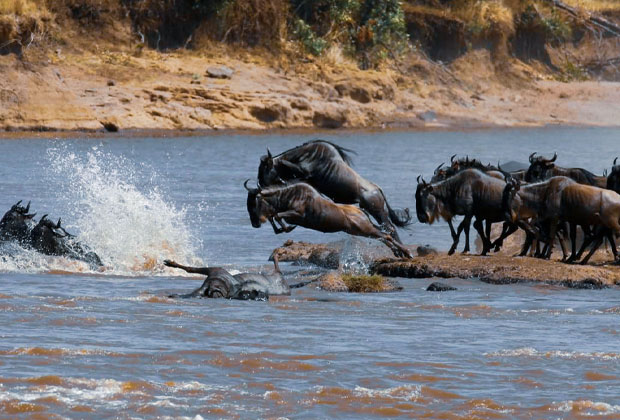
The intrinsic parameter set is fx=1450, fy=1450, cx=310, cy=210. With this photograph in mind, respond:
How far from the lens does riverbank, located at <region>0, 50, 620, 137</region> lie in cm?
3744

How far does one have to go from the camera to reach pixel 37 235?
52.3 feet

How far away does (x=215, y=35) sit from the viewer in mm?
45875

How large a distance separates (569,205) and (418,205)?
5.75 ft

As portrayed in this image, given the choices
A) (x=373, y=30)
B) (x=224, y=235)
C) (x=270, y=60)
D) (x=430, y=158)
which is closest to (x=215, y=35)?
(x=270, y=60)

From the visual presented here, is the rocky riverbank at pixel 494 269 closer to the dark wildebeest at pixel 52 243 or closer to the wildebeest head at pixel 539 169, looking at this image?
the wildebeest head at pixel 539 169

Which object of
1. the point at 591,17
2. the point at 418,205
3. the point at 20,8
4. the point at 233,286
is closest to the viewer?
the point at 233,286

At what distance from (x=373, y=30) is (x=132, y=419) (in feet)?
137

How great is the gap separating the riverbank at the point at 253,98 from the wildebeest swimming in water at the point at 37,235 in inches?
819

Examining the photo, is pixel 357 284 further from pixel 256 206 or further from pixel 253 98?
pixel 253 98

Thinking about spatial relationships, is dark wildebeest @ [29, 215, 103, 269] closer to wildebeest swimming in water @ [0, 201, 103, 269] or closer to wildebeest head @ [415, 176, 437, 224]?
wildebeest swimming in water @ [0, 201, 103, 269]

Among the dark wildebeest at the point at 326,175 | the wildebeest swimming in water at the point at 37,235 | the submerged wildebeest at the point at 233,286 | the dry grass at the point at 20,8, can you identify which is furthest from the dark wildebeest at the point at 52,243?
the dry grass at the point at 20,8

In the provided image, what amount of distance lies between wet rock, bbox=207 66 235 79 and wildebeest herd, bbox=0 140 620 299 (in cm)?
2500

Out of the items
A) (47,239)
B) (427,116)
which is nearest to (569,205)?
(47,239)

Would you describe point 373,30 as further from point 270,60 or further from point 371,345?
point 371,345
